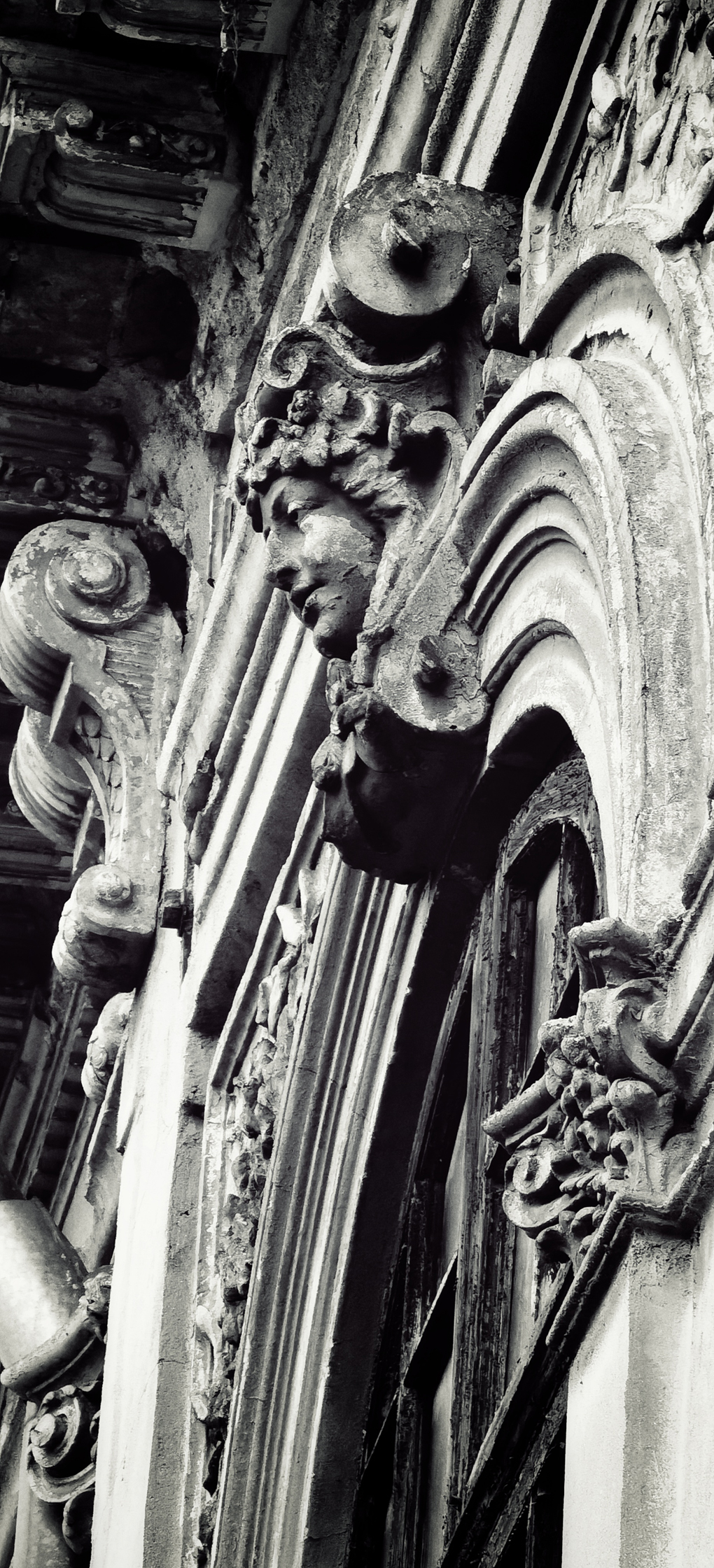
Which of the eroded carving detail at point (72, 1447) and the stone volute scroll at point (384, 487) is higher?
the stone volute scroll at point (384, 487)

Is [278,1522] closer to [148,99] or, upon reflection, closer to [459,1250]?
[459,1250]

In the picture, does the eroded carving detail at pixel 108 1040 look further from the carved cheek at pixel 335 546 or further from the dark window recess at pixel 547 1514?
the dark window recess at pixel 547 1514

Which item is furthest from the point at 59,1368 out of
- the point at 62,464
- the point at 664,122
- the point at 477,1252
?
the point at 664,122

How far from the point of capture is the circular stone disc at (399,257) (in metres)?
2.48

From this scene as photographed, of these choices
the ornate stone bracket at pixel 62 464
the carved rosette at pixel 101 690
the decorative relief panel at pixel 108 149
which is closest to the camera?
the decorative relief panel at pixel 108 149

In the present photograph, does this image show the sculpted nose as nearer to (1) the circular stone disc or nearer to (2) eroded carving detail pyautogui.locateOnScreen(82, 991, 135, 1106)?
(1) the circular stone disc

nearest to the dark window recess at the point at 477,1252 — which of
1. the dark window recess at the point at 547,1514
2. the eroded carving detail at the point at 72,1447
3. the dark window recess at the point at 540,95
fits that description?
the dark window recess at the point at 547,1514

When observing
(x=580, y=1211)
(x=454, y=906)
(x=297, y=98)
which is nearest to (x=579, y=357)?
(x=454, y=906)

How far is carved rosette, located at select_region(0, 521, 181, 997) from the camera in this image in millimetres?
3922

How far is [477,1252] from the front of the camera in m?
2.31

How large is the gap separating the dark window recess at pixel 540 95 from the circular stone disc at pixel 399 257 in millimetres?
116

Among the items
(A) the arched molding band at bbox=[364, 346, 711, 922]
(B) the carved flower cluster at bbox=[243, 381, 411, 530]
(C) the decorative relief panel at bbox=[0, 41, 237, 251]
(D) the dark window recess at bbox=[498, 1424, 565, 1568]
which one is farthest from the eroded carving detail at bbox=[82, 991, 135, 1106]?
(D) the dark window recess at bbox=[498, 1424, 565, 1568]

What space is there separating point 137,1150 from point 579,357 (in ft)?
6.66

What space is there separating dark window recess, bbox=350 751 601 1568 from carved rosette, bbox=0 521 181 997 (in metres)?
1.44
